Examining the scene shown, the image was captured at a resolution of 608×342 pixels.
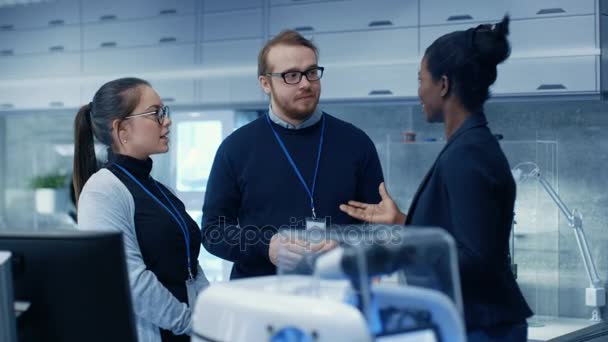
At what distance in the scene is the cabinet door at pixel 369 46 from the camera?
13.4 ft

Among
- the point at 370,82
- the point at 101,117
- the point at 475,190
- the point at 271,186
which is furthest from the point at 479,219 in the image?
the point at 370,82

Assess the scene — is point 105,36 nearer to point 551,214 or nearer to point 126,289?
point 551,214

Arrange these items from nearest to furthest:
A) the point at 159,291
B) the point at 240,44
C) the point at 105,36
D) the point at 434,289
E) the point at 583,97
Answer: the point at 434,289 < the point at 159,291 < the point at 583,97 < the point at 240,44 < the point at 105,36

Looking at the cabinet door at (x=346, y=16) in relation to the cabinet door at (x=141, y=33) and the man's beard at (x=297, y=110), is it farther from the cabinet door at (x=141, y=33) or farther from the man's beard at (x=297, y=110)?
the man's beard at (x=297, y=110)

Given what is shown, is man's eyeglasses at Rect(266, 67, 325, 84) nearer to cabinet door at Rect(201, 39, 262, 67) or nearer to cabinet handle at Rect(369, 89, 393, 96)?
cabinet handle at Rect(369, 89, 393, 96)

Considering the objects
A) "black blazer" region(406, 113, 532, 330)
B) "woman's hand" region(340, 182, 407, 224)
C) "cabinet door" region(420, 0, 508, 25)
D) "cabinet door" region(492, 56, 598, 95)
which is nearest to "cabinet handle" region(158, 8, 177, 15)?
"cabinet door" region(420, 0, 508, 25)

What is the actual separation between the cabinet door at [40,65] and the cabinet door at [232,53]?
981 mm

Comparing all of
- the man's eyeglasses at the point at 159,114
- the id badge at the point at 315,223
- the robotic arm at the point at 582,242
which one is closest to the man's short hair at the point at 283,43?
the man's eyeglasses at the point at 159,114

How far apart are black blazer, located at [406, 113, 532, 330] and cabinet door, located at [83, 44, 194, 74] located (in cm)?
340

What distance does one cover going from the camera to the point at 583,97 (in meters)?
3.72

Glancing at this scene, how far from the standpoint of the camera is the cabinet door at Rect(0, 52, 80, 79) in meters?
5.10

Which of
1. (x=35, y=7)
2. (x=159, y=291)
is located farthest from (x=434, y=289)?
(x=35, y=7)

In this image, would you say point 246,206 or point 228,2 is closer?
point 246,206

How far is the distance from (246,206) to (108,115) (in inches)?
16.6
